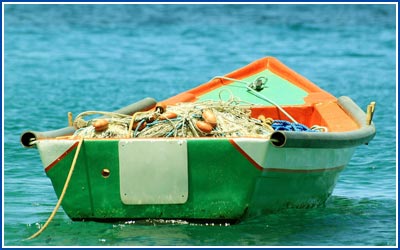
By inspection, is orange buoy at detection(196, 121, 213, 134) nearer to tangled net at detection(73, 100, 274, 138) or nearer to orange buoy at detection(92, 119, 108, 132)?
tangled net at detection(73, 100, 274, 138)

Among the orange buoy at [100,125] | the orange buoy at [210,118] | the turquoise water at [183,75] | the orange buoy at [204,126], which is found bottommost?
the turquoise water at [183,75]

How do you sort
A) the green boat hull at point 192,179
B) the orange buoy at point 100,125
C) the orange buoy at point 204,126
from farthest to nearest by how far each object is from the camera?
the orange buoy at point 100,125 < the orange buoy at point 204,126 < the green boat hull at point 192,179

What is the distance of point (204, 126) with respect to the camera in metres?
8.25

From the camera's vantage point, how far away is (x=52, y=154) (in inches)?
320

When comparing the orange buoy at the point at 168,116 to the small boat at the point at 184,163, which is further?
the orange buoy at the point at 168,116

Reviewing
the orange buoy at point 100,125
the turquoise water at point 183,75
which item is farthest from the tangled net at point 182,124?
the turquoise water at point 183,75

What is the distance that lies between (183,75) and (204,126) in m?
10.1

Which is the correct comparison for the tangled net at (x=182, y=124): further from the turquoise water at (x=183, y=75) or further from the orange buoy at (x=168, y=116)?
the turquoise water at (x=183, y=75)

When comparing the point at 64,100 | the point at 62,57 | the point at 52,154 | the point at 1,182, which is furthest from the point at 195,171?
the point at 62,57

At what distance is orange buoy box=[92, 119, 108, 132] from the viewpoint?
8.40 m

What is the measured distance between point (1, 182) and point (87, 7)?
1933 centimetres

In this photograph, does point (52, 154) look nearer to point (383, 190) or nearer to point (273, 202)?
point (273, 202)

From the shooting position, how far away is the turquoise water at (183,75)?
8.30 meters

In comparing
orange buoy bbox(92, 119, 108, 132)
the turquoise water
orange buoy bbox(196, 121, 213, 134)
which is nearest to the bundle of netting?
orange buoy bbox(196, 121, 213, 134)
